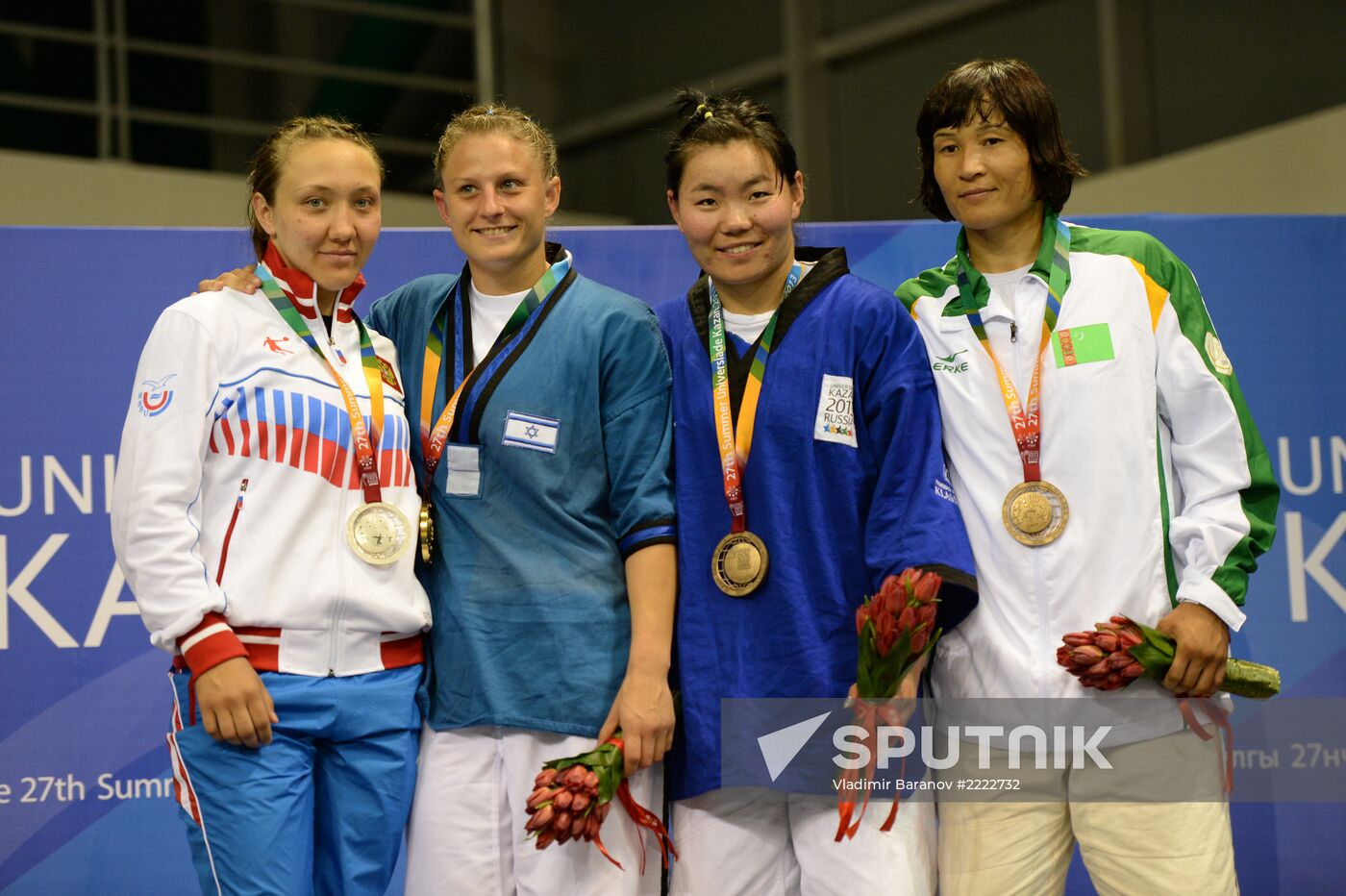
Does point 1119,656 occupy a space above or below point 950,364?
below

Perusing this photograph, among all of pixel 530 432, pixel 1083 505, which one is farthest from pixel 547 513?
pixel 1083 505

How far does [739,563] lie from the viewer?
2559mm

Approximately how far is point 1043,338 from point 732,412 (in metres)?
0.63

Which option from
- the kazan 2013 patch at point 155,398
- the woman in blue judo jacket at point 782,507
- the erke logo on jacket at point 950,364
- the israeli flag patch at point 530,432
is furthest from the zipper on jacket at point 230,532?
the erke logo on jacket at point 950,364

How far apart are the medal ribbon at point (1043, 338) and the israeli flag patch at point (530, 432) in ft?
2.86

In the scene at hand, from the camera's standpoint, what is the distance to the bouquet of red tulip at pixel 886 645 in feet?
7.70

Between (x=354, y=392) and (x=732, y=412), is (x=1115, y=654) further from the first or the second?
(x=354, y=392)

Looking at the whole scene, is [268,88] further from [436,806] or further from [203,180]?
[436,806]

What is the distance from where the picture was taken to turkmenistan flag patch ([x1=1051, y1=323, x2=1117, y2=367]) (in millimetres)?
2584

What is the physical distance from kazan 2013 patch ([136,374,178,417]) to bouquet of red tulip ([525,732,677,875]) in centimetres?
94

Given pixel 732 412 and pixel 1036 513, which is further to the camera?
pixel 732 412

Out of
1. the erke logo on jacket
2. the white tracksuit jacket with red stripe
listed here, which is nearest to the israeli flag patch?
the white tracksuit jacket with red stripe

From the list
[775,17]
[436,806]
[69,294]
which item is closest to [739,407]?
[436,806]

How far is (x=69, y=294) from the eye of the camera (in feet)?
12.5
